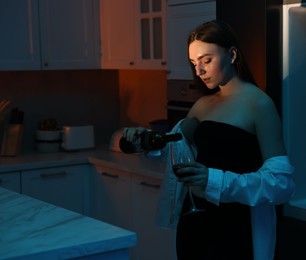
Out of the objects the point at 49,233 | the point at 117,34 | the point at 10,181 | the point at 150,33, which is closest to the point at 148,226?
the point at 10,181

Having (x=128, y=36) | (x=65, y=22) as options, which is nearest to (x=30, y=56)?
(x=65, y=22)

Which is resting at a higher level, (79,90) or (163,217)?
(79,90)

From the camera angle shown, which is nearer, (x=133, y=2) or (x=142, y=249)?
(x=142, y=249)

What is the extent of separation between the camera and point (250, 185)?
2.38 m

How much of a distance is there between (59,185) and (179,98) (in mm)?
1150

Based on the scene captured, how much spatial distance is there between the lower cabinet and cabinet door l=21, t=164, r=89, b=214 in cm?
9

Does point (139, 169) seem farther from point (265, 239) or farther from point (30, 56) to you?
point (265, 239)

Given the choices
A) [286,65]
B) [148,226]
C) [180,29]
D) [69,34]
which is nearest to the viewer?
[286,65]

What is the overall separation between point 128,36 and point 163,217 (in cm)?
220

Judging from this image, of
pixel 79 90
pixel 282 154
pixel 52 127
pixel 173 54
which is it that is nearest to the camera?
pixel 282 154

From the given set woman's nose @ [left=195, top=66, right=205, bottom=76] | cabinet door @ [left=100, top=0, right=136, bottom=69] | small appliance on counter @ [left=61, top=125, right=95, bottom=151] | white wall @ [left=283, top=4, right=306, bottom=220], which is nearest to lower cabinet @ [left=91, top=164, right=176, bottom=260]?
small appliance on counter @ [left=61, top=125, right=95, bottom=151]

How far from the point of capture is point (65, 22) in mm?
4930

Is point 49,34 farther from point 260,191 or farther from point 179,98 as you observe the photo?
point 260,191

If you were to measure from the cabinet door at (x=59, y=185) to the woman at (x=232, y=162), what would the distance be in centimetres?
206
